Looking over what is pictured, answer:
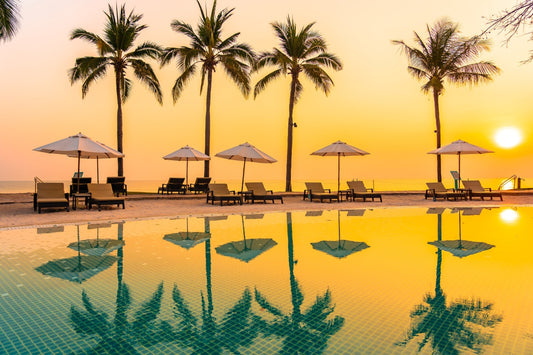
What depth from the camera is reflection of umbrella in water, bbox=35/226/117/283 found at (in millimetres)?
5086

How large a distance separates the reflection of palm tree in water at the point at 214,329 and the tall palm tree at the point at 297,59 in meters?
16.5

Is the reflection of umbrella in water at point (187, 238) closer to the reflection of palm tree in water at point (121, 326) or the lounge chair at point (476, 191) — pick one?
the reflection of palm tree in water at point (121, 326)

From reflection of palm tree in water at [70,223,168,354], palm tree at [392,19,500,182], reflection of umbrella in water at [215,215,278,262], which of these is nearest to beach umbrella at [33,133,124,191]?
reflection of umbrella in water at [215,215,278,262]

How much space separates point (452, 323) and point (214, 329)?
2381 millimetres

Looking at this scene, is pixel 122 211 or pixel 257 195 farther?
pixel 257 195

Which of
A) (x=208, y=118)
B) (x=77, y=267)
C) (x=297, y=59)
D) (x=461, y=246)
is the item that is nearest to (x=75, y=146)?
(x=77, y=267)

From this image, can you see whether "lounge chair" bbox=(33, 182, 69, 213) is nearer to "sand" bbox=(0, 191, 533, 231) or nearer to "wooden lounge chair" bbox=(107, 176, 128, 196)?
"sand" bbox=(0, 191, 533, 231)

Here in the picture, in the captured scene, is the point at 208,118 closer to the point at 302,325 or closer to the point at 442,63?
the point at 442,63

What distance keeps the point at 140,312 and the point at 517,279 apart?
513cm

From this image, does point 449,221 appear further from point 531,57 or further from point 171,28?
point 171,28

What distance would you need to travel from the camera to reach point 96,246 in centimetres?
698

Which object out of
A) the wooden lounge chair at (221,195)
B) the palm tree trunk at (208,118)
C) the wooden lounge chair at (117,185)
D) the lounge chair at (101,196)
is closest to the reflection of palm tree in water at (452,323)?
the wooden lounge chair at (221,195)

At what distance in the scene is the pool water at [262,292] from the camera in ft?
10.3

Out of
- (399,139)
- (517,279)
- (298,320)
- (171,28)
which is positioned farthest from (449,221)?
(399,139)
